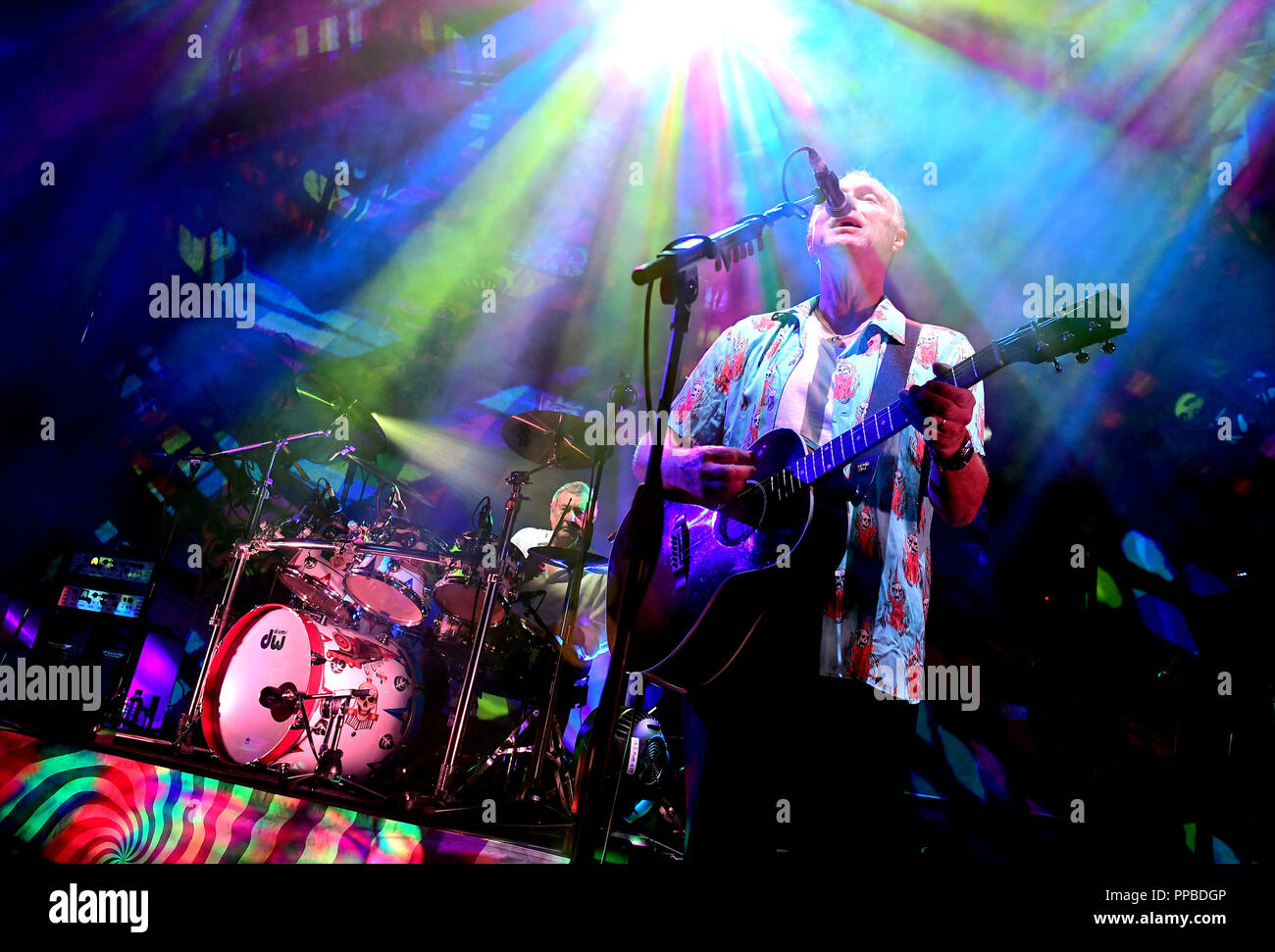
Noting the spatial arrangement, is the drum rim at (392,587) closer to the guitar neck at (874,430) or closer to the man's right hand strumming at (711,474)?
the man's right hand strumming at (711,474)

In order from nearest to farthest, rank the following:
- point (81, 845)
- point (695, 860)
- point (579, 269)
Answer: point (695, 860) < point (81, 845) < point (579, 269)

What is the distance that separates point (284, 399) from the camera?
6062 mm

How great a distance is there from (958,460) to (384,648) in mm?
4481

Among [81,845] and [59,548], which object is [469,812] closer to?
[81,845]

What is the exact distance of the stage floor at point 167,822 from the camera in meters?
2.39

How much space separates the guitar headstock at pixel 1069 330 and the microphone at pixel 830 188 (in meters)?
0.68

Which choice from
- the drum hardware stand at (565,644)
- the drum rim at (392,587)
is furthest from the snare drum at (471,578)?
the drum hardware stand at (565,644)

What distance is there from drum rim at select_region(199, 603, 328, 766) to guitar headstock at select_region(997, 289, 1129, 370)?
14.0ft

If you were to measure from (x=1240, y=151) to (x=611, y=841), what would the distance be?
17.3 feet

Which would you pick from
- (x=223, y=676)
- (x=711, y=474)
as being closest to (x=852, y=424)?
(x=711, y=474)

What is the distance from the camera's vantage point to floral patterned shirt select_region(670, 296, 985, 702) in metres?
1.73

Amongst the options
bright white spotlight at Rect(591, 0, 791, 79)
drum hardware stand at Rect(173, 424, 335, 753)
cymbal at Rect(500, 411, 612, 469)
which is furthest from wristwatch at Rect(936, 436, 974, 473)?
drum hardware stand at Rect(173, 424, 335, 753)

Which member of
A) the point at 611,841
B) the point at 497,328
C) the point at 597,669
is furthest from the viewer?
the point at 497,328

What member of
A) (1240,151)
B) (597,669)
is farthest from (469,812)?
(1240,151)
